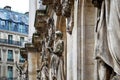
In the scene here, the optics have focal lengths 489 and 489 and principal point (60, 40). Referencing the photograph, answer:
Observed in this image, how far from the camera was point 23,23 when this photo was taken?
2970 inches

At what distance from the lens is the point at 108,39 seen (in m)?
8.26

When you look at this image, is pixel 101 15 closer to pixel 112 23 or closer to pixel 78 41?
pixel 112 23

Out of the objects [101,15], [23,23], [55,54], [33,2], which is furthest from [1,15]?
[101,15]

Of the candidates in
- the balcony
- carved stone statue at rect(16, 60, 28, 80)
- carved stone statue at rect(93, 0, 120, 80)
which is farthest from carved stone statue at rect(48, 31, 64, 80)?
the balcony

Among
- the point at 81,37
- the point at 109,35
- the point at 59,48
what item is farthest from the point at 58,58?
the point at 109,35

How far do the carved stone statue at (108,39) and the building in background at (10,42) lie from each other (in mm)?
58578

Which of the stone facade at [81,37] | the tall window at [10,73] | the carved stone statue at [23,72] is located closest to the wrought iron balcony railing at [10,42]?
the tall window at [10,73]

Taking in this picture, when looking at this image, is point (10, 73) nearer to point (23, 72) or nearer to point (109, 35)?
point (23, 72)

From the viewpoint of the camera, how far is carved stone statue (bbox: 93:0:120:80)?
7.85m

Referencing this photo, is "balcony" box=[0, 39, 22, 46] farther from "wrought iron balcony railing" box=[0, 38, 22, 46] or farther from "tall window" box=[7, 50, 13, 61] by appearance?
"tall window" box=[7, 50, 13, 61]

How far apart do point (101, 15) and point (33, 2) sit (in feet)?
80.9

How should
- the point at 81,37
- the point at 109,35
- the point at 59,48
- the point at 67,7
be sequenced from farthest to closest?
the point at 59,48, the point at 67,7, the point at 81,37, the point at 109,35

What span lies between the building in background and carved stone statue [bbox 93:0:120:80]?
2306 inches

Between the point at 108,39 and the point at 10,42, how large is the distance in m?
60.9
